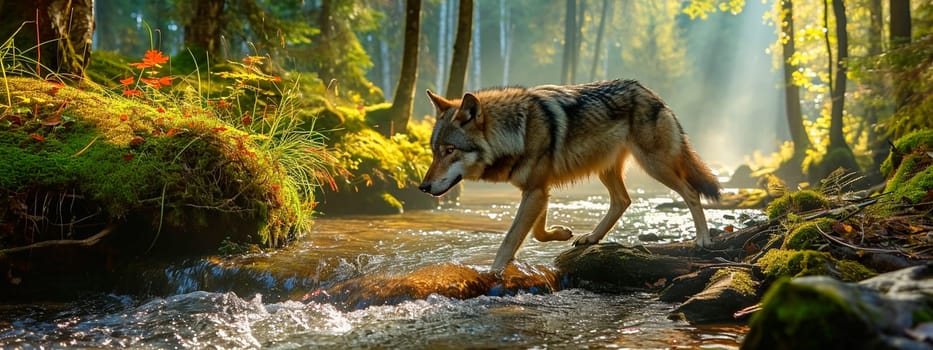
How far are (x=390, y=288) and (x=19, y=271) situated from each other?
8.58ft

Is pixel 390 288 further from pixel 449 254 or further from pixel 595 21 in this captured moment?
pixel 595 21

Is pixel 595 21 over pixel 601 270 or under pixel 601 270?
over

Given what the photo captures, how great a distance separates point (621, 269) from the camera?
5.29 m

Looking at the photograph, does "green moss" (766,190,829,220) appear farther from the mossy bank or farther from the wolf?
the mossy bank

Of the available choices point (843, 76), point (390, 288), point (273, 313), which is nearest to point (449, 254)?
point (390, 288)

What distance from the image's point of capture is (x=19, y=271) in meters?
4.52

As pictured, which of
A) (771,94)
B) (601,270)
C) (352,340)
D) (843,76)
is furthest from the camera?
(771,94)

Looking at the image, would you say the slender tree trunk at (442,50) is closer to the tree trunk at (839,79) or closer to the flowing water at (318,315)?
the tree trunk at (839,79)

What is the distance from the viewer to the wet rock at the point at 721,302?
3.89 m

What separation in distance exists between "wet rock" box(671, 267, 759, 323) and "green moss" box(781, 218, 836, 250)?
49 cm

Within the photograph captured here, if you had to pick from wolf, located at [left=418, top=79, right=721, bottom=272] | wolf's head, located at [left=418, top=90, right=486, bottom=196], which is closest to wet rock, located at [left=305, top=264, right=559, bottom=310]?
wolf, located at [left=418, top=79, right=721, bottom=272]

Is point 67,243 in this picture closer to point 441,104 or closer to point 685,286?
point 441,104

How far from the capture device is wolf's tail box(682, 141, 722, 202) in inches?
237

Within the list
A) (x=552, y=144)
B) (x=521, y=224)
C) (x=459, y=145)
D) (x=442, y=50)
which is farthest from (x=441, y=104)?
(x=442, y=50)
